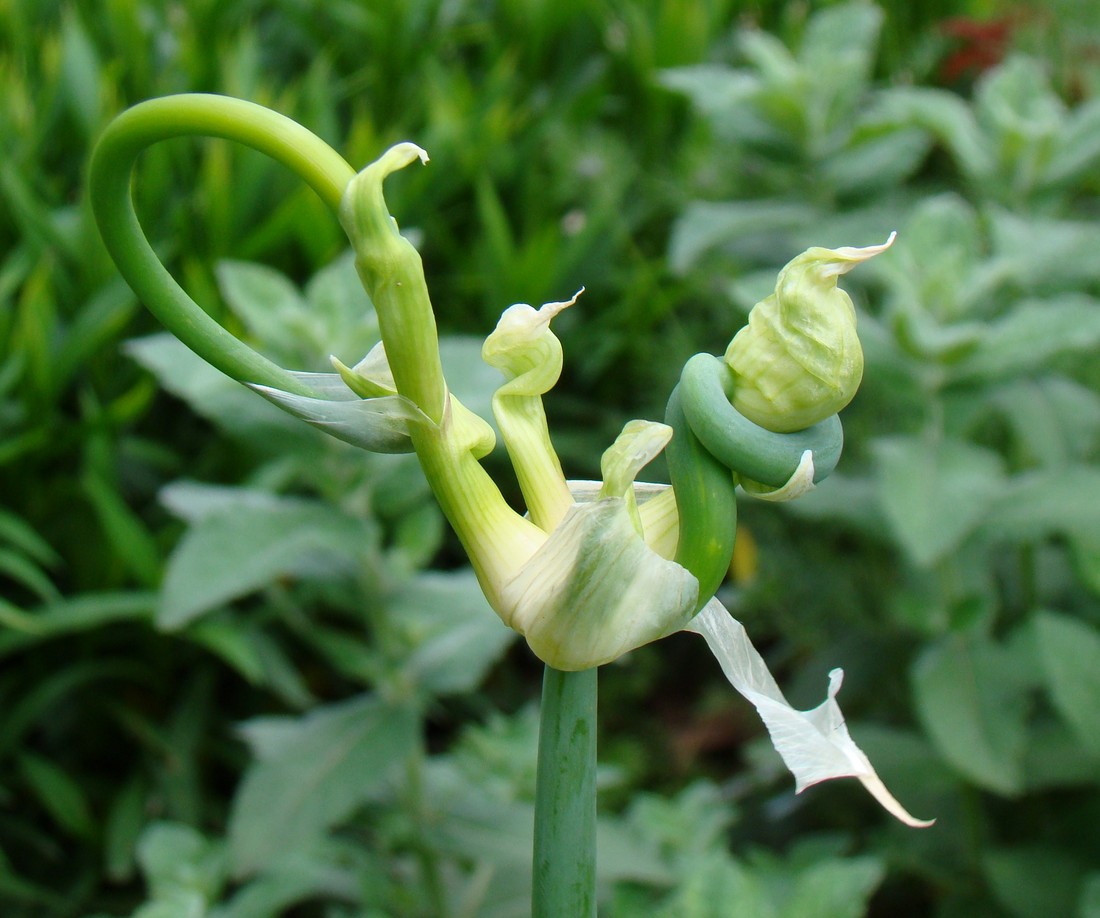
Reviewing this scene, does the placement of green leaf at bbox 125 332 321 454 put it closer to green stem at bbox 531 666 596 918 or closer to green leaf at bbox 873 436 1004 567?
green leaf at bbox 873 436 1004 567

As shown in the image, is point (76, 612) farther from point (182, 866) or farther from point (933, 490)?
point (933, 490)

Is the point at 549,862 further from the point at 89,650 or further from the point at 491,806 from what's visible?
the point at 89,650

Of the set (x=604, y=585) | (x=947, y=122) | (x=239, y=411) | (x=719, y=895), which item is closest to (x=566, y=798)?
(x=604, y=585)

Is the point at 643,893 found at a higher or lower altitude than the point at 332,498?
lower

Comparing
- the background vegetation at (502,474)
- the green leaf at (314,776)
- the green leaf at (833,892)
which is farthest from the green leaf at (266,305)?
the green leaf at (833,892)

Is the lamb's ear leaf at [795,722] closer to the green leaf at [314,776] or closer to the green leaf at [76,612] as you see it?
the green leaf at [314,776]

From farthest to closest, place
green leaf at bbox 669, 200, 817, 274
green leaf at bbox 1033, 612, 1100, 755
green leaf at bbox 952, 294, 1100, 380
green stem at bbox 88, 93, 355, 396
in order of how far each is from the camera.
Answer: green leaf at bbox 669, 200, 817, 274 → green leaf at bbox 952, 294, 1100, 380 → green leaf at bbox 1033, 612, 1100, 755 → green stem at bbox 88, 93, 355, 396

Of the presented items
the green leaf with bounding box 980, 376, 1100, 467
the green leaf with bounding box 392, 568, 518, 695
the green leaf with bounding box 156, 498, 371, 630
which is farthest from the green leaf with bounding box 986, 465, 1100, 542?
the green leaf with bounding box 156, 498, 371, 630

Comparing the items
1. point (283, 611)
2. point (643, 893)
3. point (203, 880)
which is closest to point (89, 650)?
point (283, 611)
